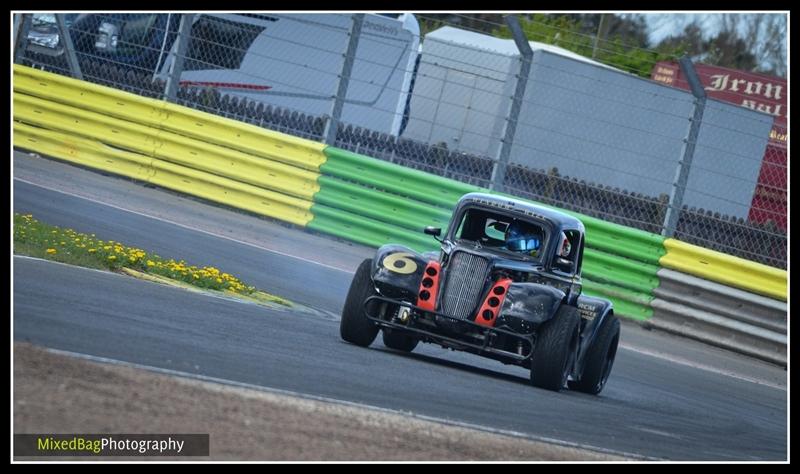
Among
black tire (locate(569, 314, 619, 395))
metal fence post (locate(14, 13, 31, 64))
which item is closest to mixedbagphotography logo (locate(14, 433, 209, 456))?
black tire (locate(569, 314, 619, 395))

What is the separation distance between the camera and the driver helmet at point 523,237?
10172 millimetres

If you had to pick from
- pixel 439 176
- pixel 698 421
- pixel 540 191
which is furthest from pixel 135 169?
pixel 698 421

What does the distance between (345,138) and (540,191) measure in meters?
3.36

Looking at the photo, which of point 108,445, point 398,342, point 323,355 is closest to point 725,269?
point 398,342

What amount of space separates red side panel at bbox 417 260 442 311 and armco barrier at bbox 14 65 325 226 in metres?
6.95

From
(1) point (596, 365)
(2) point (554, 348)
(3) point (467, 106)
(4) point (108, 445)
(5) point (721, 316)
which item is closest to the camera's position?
(4) point (108, 445)

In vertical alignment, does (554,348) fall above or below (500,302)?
below

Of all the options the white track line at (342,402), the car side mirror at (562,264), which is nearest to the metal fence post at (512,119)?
the car side mirror at (562,264)

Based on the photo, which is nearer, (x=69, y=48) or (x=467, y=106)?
(x=467, y=106)

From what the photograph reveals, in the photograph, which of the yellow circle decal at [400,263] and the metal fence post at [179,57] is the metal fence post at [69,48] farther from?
the yellow circle decal at [400,263]

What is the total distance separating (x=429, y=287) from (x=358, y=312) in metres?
0.57

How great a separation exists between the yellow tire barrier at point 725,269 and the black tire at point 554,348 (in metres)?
6.00

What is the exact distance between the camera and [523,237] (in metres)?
10.2

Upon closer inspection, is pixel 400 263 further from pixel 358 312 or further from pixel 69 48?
pixel 69 48
